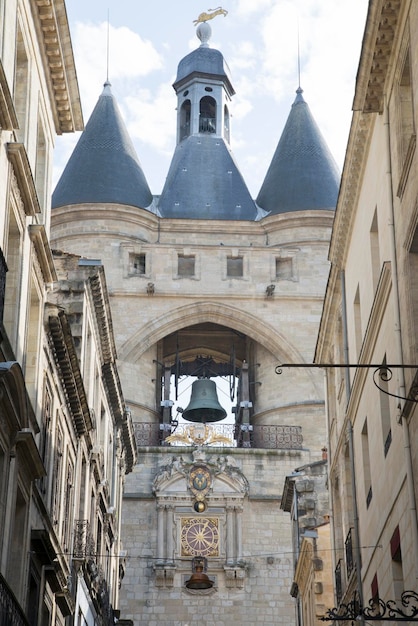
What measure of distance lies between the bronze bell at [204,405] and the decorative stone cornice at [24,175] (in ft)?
70.1

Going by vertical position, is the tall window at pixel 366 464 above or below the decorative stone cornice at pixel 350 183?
below

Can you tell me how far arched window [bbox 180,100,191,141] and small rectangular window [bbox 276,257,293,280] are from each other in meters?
10.3

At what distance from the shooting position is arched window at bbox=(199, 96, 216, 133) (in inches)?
2175

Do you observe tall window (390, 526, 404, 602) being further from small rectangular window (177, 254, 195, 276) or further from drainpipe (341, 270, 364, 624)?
small rectangular window (177, 254, 195, 276)

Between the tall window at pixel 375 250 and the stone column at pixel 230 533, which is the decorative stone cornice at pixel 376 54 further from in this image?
the stone column at pixel 230 533

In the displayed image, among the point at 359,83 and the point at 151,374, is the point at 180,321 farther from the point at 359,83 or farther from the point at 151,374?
the point at 359,83

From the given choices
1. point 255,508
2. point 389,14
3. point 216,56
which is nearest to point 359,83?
point 389,14

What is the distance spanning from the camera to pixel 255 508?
42656 millimetres

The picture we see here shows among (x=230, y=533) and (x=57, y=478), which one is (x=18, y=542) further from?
(x=230, y=533)

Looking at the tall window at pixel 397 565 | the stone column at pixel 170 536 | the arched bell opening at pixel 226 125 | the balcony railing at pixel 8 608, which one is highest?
the arched bell opening at pixel 226 125

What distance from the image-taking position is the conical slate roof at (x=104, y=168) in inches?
1913

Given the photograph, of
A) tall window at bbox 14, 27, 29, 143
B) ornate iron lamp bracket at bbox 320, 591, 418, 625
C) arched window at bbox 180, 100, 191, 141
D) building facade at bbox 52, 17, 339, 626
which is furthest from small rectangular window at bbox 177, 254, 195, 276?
tall window at bbox 14, 27, 29, 143

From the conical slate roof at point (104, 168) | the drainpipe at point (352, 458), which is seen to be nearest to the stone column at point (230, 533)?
the conical slate roof at point (104, 168)

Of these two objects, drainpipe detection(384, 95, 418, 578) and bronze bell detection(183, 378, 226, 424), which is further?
bronze bell detection(183, 378, 226, 424)
